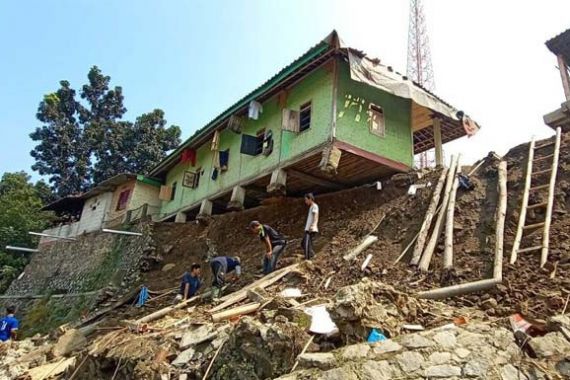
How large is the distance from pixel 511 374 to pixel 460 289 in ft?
7.58

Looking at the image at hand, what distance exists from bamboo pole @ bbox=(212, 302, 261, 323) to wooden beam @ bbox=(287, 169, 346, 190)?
565cm

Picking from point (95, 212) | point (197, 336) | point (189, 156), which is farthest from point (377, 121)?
point (95, 212)

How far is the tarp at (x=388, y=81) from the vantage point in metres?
11.2

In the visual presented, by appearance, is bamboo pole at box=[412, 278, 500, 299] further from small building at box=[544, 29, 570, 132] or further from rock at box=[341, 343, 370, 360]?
small building at box=[544, 29, 570, 132]

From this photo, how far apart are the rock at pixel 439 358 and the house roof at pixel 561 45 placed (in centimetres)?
1239

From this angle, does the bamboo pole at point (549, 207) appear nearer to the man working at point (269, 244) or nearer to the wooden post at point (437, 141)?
the wooden post at point (437, 141)

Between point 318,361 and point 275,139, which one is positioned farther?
point 275,139

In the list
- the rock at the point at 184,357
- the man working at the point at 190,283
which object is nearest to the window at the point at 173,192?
the man working at the point at 190,283

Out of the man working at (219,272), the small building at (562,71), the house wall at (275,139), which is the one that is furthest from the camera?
the small building at (562,71)

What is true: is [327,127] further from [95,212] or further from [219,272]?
[95,212]

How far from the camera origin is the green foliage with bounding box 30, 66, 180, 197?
104 feet

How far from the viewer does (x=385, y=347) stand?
15.5ft

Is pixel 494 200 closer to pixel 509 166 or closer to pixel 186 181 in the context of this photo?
pixel 509 166

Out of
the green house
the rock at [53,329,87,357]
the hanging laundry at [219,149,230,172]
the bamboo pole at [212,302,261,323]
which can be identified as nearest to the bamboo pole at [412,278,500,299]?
the bamboo pole at [212,302,261,323]
